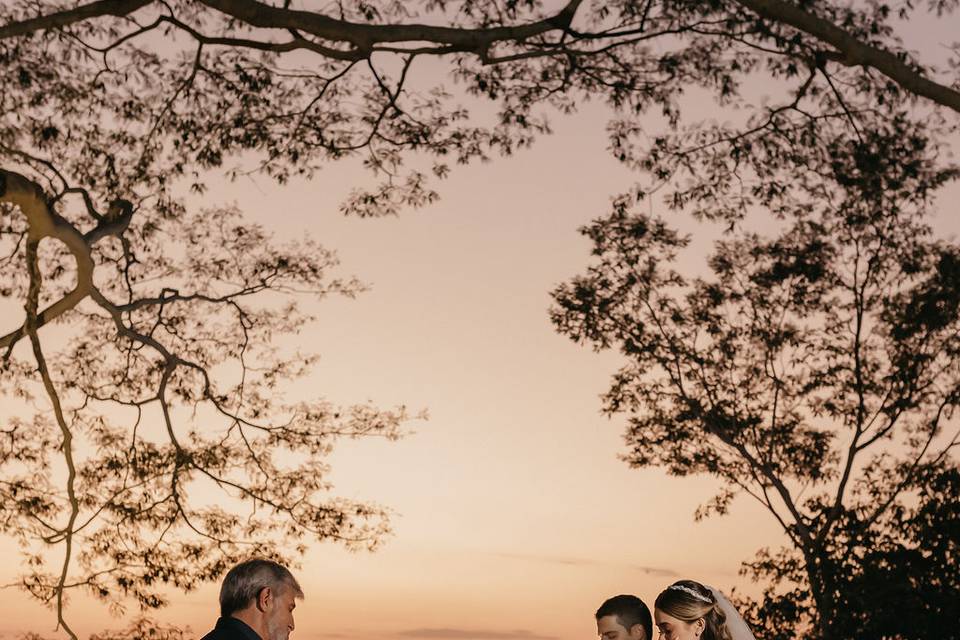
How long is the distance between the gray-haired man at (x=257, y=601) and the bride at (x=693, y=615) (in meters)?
1.81

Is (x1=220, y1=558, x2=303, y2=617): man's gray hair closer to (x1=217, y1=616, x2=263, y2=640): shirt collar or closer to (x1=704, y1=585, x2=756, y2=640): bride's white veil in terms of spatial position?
(x1=217, y1=616, x2=263, y2=640): shirt collar

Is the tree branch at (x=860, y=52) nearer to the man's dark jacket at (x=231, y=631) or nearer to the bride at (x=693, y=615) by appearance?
the bride at (x=693, y=615)

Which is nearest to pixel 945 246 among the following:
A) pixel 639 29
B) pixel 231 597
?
pixel 639 29

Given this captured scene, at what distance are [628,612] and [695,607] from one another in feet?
2.23

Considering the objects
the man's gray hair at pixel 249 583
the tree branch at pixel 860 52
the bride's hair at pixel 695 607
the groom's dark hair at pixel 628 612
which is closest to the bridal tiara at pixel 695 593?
the bride's hair at pixel 695 607

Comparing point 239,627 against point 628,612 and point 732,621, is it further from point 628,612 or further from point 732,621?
point 732,621

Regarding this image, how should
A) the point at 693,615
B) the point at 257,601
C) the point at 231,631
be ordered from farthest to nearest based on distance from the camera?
1. the point at 693,615
2. the point at 257,601
3. the point at 231,631

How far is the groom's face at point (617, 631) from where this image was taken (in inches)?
244

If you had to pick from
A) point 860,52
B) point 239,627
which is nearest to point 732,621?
point 239,627

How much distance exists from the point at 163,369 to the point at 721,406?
24.8ft

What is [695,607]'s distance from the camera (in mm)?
5637

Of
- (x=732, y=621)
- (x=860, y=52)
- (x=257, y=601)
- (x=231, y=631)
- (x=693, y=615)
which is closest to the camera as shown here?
(x=231, y=631)

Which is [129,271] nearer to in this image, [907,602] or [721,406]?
[721,406]

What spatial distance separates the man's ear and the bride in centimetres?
188
